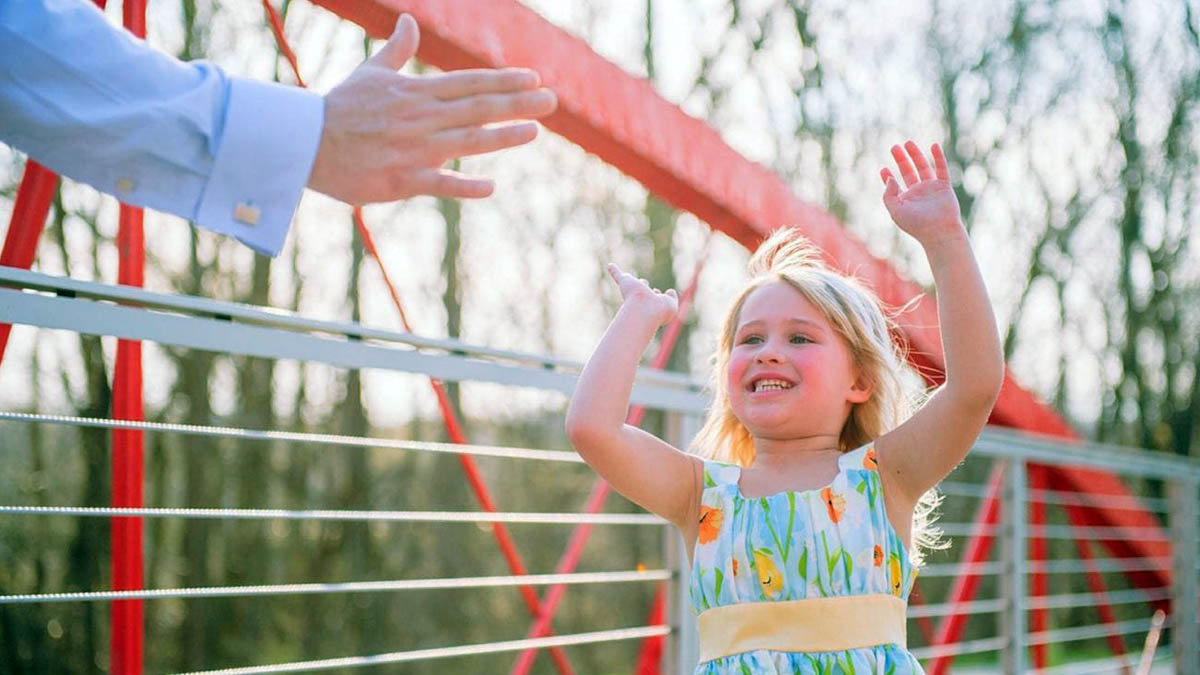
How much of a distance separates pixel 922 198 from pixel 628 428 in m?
0.40

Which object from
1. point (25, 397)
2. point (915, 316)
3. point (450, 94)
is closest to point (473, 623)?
point (25, 397)

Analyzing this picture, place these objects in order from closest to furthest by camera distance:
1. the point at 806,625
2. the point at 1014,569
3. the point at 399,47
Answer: the point at 399,47 → the point at 806,625 → the point at 1014,569

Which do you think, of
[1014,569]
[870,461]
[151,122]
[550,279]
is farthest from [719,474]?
[550,279]

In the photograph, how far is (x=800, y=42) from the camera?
6.61 m

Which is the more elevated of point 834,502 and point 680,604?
point 834,502

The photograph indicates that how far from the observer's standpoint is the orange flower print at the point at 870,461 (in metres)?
1.34

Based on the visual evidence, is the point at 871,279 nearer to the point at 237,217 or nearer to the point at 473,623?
the point at 237,217

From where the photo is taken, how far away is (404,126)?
0.77 metres

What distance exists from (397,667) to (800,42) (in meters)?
4.40

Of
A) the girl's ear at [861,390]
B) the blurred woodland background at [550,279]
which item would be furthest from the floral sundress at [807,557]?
the blurred woodland background at [550,279]

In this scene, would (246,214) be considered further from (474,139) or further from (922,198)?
(922,198)

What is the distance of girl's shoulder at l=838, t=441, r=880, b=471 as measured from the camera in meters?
1.33

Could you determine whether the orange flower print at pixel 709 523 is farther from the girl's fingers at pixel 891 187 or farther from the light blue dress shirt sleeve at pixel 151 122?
the light blue dress shirt sleeve at pixel 151 122

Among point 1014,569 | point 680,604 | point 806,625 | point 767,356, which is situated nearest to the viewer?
point 806,625
